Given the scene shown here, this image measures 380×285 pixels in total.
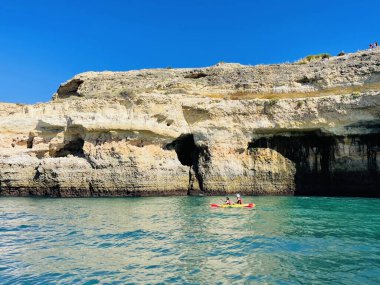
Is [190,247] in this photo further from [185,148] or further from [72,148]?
[72,148]

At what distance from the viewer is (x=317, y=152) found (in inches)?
1092

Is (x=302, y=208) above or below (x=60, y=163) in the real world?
below

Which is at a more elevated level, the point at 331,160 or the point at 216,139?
the point at 216,139

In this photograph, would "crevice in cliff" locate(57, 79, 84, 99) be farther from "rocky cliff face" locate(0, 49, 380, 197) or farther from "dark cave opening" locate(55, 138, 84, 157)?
"dark cave opening" locate(55, 138, 84, 157)

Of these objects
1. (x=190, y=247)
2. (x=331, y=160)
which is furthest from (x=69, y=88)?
(x=190, y=247)

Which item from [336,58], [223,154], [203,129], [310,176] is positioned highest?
[336,58]

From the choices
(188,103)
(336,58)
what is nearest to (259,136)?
(188,103)

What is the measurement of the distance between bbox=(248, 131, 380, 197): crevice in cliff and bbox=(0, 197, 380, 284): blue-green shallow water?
898cm

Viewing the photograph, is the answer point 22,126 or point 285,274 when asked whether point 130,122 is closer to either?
point 22,126

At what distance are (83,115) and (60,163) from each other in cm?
394

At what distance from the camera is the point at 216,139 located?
2831 cm

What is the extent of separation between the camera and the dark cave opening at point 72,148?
29344mm

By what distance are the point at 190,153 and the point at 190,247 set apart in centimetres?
2074

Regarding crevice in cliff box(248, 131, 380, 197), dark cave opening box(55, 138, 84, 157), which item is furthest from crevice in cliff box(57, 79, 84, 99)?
crevice in cliff box(248, 131, 380, 197)
